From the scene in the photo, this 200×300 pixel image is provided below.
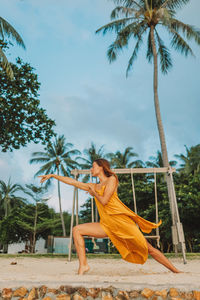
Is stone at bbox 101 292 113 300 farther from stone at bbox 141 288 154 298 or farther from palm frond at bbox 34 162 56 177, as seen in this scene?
palm frond at bbox 34 162 56 177

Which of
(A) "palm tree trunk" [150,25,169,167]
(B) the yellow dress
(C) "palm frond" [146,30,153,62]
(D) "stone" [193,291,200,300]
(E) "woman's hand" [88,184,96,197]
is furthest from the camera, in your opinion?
(C) "palm frond" [146,30,153,62]

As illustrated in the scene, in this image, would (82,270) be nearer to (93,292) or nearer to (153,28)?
(93,292)

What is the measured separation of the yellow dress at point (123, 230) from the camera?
3291 millimetres

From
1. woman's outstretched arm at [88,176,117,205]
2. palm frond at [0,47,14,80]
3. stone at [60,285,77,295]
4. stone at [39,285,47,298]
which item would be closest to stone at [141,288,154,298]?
stone at [60,285,77,295]

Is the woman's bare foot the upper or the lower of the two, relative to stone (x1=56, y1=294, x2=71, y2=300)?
upper

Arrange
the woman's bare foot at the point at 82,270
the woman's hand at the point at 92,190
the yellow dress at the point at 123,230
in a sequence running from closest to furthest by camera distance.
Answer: the woman's bare foot at the point at 82,270 → the yellow dress at the point at 123,230 → the woman's hand at the point at 92,190

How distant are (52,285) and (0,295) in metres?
0.46

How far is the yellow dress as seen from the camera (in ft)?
10.8

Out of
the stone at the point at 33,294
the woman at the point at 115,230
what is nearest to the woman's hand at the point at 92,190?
the woman at the point at 115,230

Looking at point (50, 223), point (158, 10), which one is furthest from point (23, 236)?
point (158, 10)

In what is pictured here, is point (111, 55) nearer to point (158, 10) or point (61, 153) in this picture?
point (158, 10)

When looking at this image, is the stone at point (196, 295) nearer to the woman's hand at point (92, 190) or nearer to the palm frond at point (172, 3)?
the woman's hand at point (92, 190)

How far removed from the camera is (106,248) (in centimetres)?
2022

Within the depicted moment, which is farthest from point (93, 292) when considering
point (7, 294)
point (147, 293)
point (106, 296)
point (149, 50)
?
point (149, 50)
